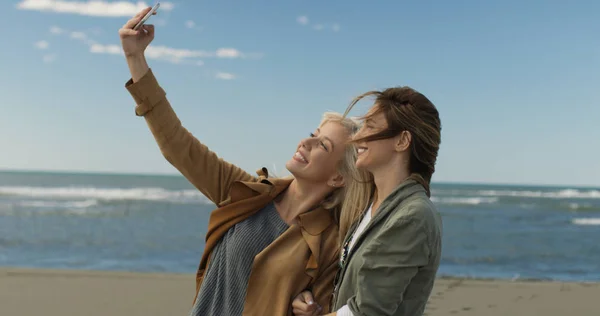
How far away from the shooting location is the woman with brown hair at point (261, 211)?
2361mm

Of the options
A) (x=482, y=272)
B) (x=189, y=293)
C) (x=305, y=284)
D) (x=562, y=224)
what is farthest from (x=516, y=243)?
(x=305, y=284)

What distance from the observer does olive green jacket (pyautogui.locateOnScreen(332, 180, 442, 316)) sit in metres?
1.71

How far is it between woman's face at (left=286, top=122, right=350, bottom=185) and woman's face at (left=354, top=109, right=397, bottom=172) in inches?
19.8

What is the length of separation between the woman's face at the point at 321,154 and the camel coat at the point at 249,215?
136 millimetres

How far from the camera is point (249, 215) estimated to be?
100 inches

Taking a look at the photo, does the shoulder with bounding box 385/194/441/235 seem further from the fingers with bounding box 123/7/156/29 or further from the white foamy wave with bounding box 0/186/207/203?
the white foamy wave with bounding box 0/186/207/203

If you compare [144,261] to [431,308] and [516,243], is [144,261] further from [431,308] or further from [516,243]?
[516,243]

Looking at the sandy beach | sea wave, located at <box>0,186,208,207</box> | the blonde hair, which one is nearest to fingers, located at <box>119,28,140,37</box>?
the blonde hair

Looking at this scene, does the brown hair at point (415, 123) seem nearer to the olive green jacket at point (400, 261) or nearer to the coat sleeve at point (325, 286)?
the olive green jacket at point (400, 261)

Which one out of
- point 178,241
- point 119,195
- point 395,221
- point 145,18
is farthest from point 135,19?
point 119,195

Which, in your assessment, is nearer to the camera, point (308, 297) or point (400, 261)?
point (400, 261)

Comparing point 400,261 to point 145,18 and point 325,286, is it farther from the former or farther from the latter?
point 145,18

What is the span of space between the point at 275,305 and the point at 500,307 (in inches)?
224

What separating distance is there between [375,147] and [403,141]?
9 centimetres
